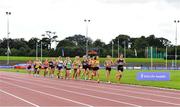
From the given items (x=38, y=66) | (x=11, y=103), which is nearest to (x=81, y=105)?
(x=11, y=103)

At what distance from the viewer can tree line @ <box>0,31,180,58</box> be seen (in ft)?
450

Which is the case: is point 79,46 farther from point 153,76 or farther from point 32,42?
point 153,76

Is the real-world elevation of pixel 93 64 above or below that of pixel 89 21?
below

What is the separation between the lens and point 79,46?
153875 millimetres

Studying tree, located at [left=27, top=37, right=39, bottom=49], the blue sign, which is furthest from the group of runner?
tree, located at [left=27, top=37, right=39, bottom=49]

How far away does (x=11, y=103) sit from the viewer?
1714cm

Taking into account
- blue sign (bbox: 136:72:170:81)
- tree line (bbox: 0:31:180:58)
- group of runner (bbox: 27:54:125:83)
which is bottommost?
blue sign (bbox: 136:72:170:81)

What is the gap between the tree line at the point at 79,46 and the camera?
137 metres

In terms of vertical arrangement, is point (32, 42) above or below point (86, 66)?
above

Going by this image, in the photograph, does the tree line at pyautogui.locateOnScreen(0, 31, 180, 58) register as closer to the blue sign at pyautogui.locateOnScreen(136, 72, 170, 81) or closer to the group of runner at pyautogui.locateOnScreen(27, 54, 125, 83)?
the group of runner at pyautogui.locateOnScreen(27, 54, 125, 83)

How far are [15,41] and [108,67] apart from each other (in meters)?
125

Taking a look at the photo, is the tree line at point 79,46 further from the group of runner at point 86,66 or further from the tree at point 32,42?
the group of runner at point 86,66

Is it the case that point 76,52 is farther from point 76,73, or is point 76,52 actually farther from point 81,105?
point 81,105

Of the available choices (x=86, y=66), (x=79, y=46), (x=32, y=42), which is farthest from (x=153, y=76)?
(x=32, y=42)
